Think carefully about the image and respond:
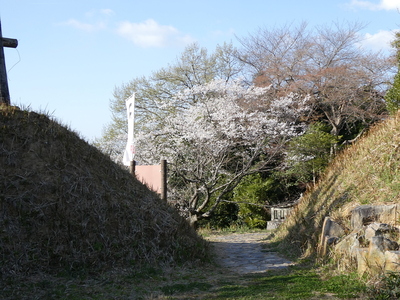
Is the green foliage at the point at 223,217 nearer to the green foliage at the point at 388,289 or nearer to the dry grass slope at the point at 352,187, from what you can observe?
the dry grass slope at the point at 352,187

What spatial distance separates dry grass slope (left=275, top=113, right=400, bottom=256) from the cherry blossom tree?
4717mm

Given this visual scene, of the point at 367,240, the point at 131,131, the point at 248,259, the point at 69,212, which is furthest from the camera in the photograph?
the point at 131,131

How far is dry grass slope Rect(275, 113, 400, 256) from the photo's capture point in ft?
24.7

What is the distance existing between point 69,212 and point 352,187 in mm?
5129

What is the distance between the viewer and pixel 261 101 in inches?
675

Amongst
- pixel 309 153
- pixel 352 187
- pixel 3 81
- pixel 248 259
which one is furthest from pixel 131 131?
pixel 309 153

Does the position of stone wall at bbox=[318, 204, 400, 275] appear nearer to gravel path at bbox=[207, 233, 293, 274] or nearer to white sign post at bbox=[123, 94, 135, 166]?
gravel path at bbox=[207, 233, 293, 274]

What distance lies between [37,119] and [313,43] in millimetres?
14688

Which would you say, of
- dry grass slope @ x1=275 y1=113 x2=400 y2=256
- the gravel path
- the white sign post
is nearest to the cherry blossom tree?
the gravel path

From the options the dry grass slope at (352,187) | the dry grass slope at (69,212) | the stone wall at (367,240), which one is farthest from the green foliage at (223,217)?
the stone wall at (367,240)

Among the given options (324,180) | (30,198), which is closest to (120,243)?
(30,198)

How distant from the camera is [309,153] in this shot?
49.9 ft

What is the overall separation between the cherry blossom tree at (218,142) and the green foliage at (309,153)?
52 centimetres

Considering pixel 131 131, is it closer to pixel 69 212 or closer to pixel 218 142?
pixel 69 212
